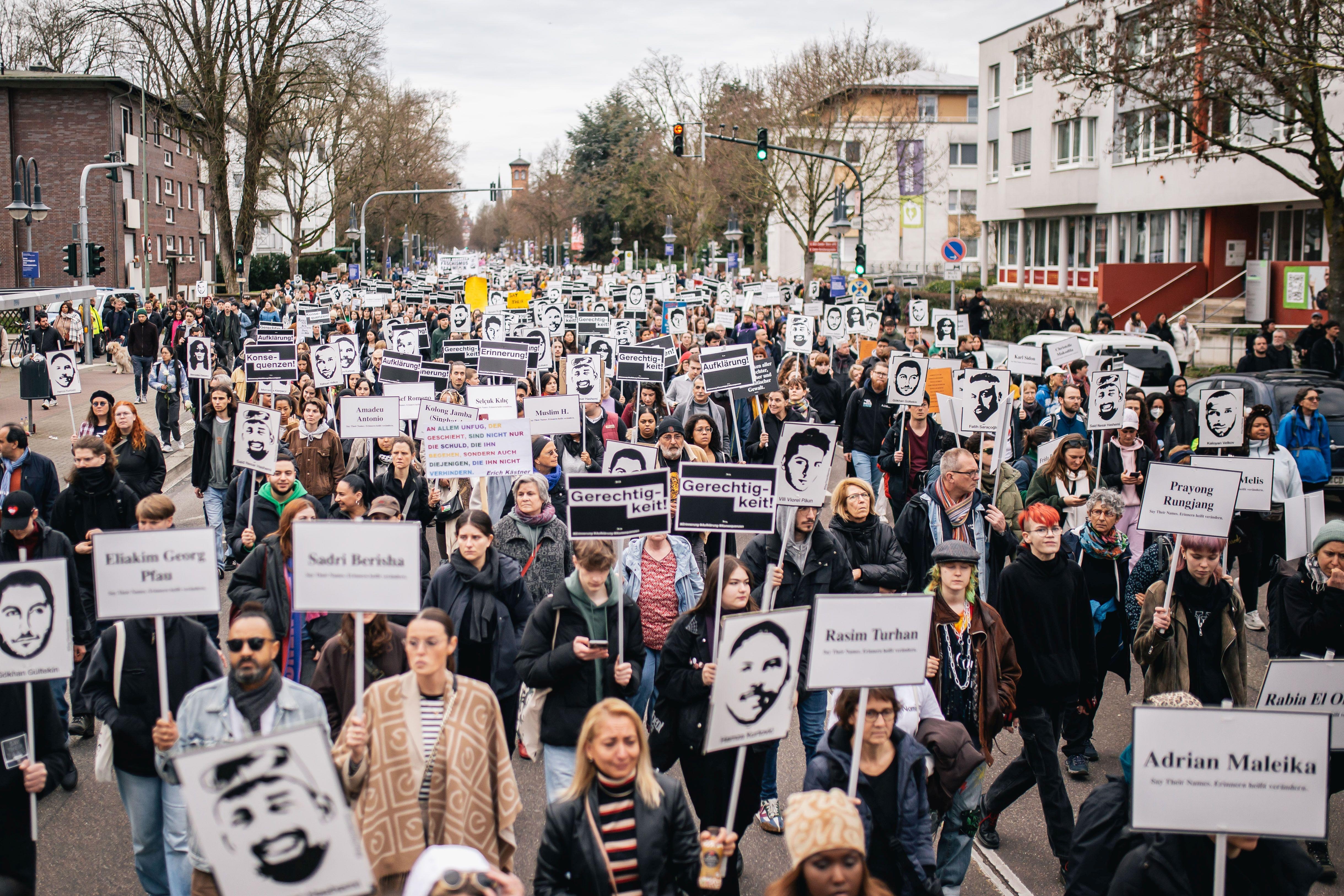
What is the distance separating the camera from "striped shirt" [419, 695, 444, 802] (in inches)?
185

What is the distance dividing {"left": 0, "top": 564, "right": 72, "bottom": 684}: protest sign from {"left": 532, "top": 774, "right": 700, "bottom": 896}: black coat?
92.4 inches

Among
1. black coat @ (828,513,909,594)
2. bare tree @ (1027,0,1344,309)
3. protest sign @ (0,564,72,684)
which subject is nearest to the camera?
protest sign @ (0,564,72,684)

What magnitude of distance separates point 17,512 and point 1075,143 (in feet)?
152

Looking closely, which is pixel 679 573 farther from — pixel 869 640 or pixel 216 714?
pixel 216 714

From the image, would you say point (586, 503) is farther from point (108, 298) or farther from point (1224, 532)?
point (108, 298)

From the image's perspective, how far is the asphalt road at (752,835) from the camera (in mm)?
6113

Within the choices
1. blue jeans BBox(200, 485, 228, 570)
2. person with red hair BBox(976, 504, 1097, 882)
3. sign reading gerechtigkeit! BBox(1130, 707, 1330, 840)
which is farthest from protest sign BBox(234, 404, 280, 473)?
sign reading gerechtigkeit! BBox(1130, 707, 1330, 840)

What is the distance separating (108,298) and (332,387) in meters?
24.9

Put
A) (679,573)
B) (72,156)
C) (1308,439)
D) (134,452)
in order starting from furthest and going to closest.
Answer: (72,156), (1308,439), (134,452), (679,573)

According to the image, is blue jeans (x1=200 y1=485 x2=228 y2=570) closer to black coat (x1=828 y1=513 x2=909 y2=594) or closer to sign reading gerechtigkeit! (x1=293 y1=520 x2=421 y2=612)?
black coat (x1=828 y1=513 x2=909 y2=594)

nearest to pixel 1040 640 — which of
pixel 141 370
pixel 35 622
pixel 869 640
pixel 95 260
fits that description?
pixel 869 640

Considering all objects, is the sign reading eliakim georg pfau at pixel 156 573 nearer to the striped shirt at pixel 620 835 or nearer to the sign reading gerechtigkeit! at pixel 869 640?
the striped shirt at pixel 620 835

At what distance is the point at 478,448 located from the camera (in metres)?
9.52

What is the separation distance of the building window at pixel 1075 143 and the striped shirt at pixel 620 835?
45676mm
